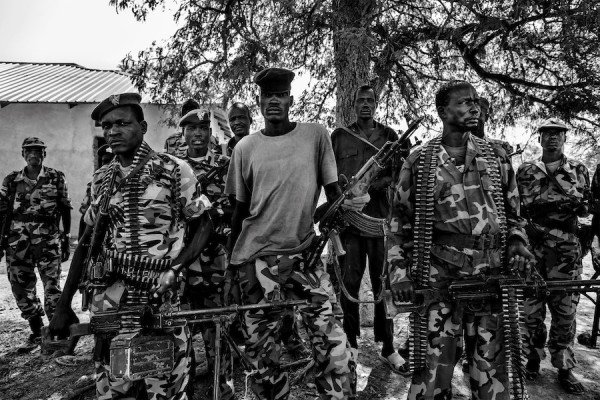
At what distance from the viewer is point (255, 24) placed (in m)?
7.80

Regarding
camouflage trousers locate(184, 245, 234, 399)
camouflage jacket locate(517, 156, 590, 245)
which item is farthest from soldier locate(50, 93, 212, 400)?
camouflage jacket locate(517, 156, 590, 245)

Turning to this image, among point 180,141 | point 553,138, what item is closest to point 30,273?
point 180,141

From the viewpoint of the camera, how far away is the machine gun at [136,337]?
2.36m

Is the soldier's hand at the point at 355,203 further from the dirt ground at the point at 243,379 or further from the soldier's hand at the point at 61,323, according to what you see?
the soldier's hand at the point at 61,323

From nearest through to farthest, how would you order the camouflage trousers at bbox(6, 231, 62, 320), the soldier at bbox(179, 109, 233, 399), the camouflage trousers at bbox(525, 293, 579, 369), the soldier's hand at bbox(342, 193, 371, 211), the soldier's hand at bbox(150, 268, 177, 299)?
1. the soldier's hand at bbox(150, 268, 177, 299)
2. the soldier's hand at bbox(342, 193, 371, 211)
3. the soldier at bbox(179, 109, 233, 399)
4. the camouflage trousers at bbox(525, 293, 579, 369)
5. the camouflage trousers at bbox(6, 231, 62, 320)

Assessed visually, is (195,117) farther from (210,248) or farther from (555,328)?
(555,328)

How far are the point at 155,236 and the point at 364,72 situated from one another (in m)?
4.01

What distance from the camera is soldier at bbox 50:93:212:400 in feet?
8.94

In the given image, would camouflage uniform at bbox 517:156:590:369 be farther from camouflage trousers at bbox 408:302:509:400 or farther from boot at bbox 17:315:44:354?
boot at bbox 17:315:44:354

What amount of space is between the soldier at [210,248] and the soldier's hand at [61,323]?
1326 millimetres

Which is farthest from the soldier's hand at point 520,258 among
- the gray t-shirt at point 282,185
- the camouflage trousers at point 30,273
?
the camouflage trousers at point 30,273

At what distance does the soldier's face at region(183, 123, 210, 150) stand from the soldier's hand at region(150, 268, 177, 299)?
2.23m

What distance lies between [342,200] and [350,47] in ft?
8.43

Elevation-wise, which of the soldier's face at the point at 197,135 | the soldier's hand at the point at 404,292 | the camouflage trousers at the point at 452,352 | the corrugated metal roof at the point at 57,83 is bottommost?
the camouflage trousers at the point at 452,352
